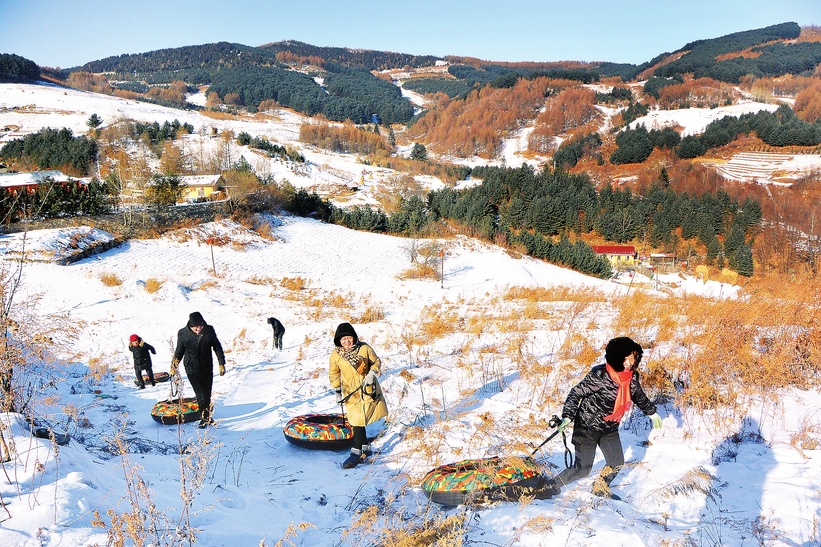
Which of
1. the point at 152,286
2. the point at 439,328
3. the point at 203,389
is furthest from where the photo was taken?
the point at 152,286

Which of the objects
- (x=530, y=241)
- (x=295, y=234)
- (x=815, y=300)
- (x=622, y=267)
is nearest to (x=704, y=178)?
(x=622, y=267)

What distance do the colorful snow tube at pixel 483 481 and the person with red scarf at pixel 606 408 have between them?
35 cm

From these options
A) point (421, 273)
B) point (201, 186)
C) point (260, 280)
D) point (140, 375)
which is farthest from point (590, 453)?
point (201, 186)

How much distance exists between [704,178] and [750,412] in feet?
239

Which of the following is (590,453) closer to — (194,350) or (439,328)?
(194,350)

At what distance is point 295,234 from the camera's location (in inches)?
1325

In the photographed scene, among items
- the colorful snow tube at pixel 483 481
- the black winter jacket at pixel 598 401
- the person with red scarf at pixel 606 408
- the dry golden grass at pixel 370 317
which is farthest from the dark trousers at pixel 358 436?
the dry golden grass at pixel 370 317

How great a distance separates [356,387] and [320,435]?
2.77ft

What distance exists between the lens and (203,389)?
233 inches

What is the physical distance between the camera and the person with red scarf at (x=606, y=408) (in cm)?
352

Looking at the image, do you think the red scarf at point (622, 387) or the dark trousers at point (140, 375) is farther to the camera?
the dark trousers at point (140, 375)

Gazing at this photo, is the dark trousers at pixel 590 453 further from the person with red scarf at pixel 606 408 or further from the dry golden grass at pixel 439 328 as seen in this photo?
the dry golden grass at pixel 439 328

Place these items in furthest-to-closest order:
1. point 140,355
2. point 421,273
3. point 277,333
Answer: point 421,273, point 277,333, point 140,355

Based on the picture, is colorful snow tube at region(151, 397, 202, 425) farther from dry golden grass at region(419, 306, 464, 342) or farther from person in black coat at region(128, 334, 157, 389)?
dry golden grass at region(419, 306, 464, 342)
